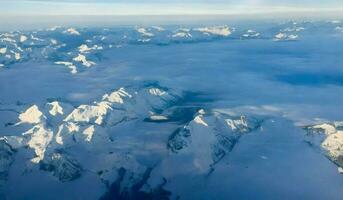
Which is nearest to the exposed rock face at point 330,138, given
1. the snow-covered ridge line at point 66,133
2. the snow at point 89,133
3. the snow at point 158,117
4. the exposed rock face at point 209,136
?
the exposed rock face at point 209,136

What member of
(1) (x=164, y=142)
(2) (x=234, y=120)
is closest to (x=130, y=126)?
(1) (x=164, y=142)

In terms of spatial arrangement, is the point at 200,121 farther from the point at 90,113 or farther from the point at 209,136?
the point at 90,113

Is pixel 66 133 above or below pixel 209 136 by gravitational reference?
below

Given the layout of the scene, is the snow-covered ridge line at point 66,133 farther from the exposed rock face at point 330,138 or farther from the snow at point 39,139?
the exposed rock face at point 330,138

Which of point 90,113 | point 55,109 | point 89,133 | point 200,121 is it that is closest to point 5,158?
point 89,133

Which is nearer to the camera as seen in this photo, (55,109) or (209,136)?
(209,136)

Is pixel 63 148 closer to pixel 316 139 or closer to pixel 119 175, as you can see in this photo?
pixel 119 175

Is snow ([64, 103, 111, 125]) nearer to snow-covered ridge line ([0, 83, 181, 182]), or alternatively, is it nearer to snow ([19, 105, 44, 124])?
snow-covered ridge line ([0, 83, 181, 182])

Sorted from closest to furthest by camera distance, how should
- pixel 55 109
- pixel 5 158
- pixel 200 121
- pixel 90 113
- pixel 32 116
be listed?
pixel 5 158 < pixel 200 121 < pixel 32 116 < pixel 90 113 < pixel 55 109

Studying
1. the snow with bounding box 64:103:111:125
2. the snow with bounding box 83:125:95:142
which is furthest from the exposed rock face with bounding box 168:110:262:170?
the snow with bounding box 64:103:111:125
